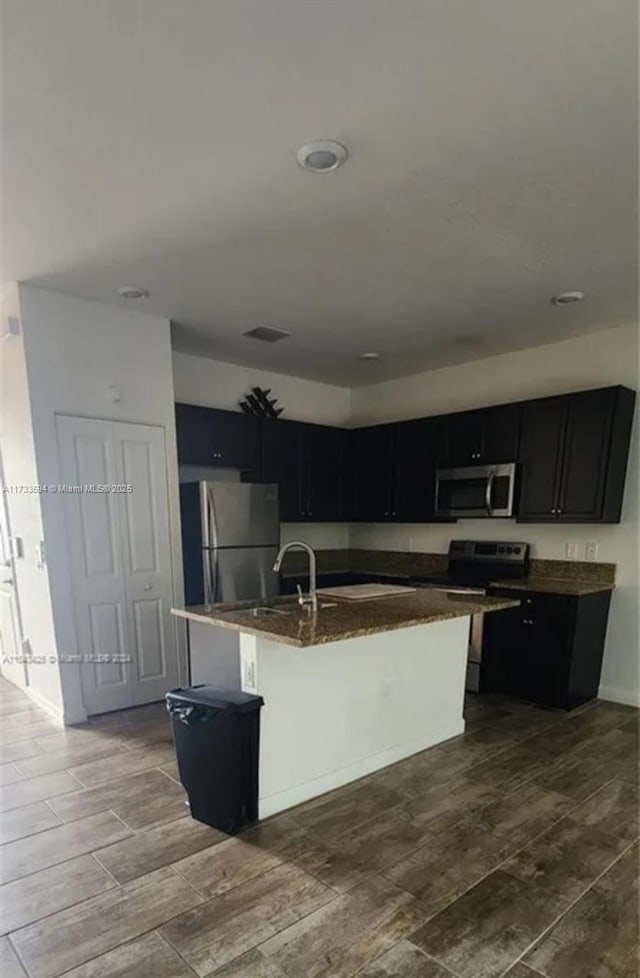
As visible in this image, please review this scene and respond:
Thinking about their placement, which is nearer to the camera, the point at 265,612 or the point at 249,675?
the point at 249,675

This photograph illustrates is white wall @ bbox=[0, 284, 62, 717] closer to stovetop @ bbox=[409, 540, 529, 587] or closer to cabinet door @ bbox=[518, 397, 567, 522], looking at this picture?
stovetop @ bbox=[409, 540, 529, 587]

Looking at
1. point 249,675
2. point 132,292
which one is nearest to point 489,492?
point 249,675

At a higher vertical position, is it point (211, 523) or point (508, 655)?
point (211, 523)

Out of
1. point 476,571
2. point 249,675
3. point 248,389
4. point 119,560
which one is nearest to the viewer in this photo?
point 249,675

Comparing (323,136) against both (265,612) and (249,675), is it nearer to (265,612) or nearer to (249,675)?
(265,612)

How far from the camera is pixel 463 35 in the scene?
4.75 feet

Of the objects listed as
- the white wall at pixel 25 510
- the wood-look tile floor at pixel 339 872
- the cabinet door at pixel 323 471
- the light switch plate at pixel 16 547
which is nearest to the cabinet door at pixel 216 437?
the cabinet door at pixel 323 471

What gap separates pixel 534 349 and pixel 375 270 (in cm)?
205

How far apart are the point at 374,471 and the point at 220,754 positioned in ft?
11.1

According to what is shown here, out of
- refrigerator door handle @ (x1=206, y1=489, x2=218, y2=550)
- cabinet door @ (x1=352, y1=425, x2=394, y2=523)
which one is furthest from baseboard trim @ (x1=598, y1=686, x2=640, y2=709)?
refrigerator door handle @ (x1=206, y1=489, x2=218, y2=550)

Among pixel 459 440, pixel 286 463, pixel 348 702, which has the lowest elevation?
pixel 348 702

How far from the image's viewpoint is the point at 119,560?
3627 millimetres

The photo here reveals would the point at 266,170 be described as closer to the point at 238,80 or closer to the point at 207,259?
the point at 238,80

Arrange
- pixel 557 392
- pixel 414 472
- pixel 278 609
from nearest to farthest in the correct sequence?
pixel 278 609, pixel 557 392, pixel 414 472
